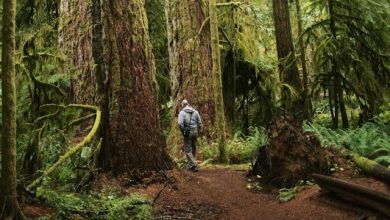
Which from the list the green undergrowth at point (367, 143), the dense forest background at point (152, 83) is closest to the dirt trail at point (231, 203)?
the dense forest background at point (152, 83)

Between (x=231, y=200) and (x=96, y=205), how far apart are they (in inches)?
103

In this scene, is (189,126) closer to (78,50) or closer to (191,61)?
(191,61)

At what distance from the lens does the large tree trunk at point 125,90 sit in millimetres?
8211

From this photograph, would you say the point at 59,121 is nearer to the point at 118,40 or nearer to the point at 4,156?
the point at 118,40

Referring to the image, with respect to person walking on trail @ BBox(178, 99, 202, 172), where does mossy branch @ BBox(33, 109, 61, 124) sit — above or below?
above

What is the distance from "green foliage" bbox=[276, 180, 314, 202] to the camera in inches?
313

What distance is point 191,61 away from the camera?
13.1 meters

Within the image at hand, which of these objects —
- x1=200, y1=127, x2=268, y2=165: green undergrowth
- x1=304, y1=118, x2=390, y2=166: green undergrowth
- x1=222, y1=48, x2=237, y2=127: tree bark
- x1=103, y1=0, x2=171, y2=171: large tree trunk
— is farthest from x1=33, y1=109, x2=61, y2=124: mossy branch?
x1=222, y1=48, x2=237, y2=127: tree bark

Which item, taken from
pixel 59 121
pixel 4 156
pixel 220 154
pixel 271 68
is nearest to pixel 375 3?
pixel 271 68

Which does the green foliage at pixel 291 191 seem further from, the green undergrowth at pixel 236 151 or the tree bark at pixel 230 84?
the tree bark at pixel 230 84

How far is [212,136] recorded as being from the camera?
12766 mm

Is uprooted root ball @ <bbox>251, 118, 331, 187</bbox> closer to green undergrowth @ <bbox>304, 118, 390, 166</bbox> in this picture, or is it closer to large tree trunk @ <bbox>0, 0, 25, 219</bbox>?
green undergrowth @ <bbox>304, 118, 390, 166</bbox>

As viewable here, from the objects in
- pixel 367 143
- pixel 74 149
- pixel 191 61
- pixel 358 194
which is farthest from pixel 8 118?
pixel 191 61

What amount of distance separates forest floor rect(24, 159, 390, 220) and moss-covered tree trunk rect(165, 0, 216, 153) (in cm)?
364
